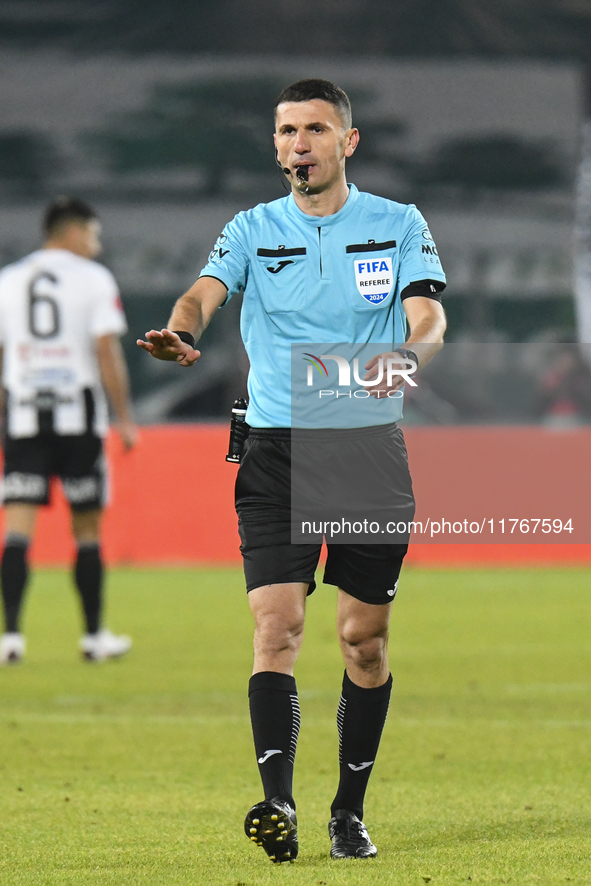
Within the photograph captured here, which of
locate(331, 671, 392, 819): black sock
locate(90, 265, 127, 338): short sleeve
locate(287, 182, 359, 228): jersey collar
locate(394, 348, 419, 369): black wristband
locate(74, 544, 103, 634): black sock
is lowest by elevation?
locate(74, 544, 103, 634): black sock

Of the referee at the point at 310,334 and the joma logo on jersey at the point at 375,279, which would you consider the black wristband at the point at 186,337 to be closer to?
the referee at the point at 310,334

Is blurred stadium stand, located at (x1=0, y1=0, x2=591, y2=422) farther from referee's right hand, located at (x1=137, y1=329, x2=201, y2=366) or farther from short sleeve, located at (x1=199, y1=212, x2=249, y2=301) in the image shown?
referee's right hand, located at (x1=137, y1=329, x2=201, y2=366)

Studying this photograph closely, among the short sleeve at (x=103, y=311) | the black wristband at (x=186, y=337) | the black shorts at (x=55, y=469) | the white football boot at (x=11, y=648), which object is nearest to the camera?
the black wristband at (x=186, y=337)

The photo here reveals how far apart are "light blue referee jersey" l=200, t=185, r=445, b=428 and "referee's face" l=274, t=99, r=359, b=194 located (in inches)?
5.2

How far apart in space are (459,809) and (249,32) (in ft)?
77.2

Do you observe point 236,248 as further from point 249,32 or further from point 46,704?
point 249,32

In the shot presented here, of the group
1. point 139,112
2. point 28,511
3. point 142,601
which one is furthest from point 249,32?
point 28,511

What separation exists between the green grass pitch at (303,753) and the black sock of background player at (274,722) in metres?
0.24

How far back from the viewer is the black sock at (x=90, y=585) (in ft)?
26.9

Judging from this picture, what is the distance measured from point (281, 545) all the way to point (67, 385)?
15.1 ft

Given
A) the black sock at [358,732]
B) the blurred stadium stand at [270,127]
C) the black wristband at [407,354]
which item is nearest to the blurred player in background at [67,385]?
the black sock at [358,732]

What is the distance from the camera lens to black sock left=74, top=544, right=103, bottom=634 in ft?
26.9

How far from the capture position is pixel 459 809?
4617 mm

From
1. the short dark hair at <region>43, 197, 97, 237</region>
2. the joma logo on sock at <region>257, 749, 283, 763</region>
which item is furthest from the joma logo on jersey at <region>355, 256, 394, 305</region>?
the short dark hair at <region>43, 197, 97, 237</region>
